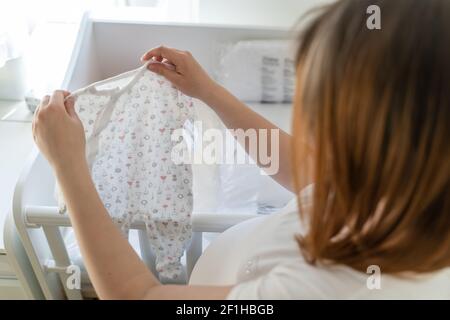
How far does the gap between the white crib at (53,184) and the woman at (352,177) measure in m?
0.17

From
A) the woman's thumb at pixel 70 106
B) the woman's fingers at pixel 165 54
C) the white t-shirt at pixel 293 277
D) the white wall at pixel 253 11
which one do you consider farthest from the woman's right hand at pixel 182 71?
the white wall at pixel 253 11

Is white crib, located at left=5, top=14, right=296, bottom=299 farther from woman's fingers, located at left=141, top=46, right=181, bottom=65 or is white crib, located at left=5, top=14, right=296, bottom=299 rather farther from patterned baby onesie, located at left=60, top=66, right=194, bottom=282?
woman's fingers, located at left=141, top=46, right=181, bottom=65

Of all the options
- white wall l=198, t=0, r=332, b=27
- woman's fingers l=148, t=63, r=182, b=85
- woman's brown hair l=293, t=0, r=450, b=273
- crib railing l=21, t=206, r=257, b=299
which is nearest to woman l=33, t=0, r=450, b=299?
woman's brown hair l=293, t=0, r=450, b=273

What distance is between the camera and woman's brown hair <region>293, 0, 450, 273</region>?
0.39 meters

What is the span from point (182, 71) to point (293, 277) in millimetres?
454

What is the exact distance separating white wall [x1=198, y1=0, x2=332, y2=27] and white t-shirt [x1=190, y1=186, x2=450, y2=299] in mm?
888

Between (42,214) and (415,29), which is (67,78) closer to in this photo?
(42,214)

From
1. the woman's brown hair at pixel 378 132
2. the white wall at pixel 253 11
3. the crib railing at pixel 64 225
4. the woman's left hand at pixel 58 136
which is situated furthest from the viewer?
the white wall at pixel 253 11

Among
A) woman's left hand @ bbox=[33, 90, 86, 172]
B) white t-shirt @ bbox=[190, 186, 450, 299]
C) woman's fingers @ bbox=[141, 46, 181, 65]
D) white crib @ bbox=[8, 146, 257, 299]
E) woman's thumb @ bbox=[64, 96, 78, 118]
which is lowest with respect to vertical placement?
white crib @ bbox=[8, 146, 257, 299]

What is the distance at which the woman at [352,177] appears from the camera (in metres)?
0.39

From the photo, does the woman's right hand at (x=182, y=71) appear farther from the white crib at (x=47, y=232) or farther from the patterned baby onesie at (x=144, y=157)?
the white crib at (x=47, y=232)

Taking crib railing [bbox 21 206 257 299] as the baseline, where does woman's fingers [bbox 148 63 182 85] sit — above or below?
above

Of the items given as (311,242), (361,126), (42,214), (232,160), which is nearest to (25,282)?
(42,214)

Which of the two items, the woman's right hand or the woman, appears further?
the woman's right hand
